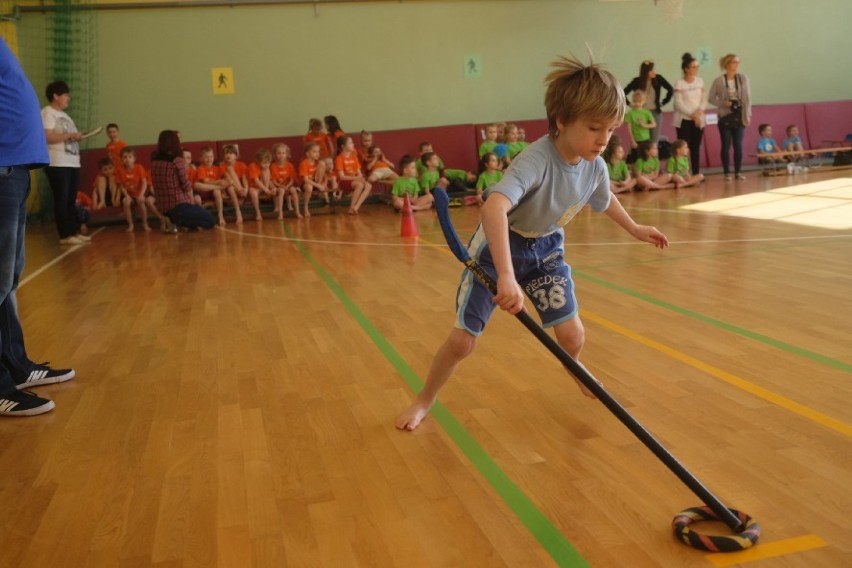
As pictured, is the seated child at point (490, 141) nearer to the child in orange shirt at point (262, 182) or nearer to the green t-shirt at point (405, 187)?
the green t-shirt at point (405, 187)

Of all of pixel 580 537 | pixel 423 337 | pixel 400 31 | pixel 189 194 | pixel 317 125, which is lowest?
pixel 580 537

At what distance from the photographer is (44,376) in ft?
12.2

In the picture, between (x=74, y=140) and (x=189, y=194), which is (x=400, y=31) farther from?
(x=74, y=140)

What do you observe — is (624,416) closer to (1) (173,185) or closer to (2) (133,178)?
(1) (173,185)

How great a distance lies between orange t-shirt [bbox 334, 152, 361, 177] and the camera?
36.6 ft

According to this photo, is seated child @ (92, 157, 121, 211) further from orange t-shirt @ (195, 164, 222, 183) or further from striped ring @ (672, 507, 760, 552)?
striped ring @ (672, 507, 760, 552)

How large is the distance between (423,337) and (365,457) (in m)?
1.49

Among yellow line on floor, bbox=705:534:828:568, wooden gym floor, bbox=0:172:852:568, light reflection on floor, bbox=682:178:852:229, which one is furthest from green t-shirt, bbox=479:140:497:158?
yellow line on floor, bbox=705:534:828:568

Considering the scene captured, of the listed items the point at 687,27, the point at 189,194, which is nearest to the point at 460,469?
the point at 189,194

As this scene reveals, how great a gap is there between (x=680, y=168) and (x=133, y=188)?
7362 millimetres

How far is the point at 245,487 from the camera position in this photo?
2.52 m

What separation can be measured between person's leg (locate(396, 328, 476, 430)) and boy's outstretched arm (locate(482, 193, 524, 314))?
1.58ft

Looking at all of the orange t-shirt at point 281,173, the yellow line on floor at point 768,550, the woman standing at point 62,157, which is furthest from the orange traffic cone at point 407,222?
the yellow line on floor at point 768,550


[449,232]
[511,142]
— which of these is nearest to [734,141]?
[511,142]
